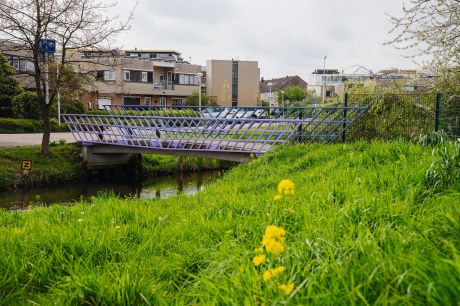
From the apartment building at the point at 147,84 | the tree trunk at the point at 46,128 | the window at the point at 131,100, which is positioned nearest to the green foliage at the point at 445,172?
the tree trunk at the point at 46,128

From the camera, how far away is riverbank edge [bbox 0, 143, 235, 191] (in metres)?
15.6

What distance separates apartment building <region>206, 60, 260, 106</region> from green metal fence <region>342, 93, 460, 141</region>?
173 ft

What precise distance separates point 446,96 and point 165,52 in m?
53.4

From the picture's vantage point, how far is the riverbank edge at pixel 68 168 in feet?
51.2

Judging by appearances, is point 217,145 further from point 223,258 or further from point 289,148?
point 223,258

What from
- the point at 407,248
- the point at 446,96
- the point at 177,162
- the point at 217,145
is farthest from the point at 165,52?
the point at 407,248

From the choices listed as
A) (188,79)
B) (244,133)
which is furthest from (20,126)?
(188,79)

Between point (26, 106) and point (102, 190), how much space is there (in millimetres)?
14363

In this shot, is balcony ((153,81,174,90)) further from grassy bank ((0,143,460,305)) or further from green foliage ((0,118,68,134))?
grassy bank ((0,143,460,305))

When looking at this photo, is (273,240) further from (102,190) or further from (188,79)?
(188,79)

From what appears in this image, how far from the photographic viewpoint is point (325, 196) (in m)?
4.12

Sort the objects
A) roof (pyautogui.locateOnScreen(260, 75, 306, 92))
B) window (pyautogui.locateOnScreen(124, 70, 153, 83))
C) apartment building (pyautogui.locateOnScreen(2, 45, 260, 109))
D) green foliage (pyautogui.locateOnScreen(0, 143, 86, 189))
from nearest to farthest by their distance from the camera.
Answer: green foliage (pyautogui.locateOnScreen(0, 143, 86, 189)) < apartment building (pyautogui.locateOnScreen(2, 45, 260, 109)) < window (pyautogui.locateOnScreen(124, 70, 153, 83)) < roof (pyautogui.locateOnScreen(260, 75, 306, 92))

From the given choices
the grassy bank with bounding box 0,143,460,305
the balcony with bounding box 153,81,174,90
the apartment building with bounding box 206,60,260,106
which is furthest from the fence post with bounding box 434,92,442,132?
the apartment building with bounding box 206,60,260,106

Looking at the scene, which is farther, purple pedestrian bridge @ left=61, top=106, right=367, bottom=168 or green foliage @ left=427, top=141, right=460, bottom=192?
purple pedestrian bridge @ left=61, top=106, right=367, bottom=168
